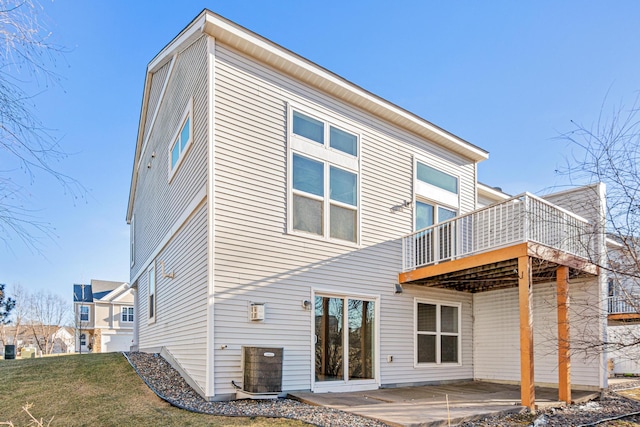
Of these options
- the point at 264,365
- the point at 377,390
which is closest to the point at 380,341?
the point at 377,390

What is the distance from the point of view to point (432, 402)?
267 inches

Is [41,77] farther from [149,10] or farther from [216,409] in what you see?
[216,409]

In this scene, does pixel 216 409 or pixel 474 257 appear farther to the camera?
pixel 474 257

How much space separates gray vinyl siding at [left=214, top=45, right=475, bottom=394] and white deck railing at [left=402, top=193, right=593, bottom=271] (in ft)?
1.65

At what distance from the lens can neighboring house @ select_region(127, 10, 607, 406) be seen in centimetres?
694

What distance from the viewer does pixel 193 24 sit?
7.36 metres

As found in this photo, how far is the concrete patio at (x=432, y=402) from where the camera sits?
5516mm

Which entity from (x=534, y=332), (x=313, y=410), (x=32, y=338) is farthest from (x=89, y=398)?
Answer: (x=32, y=338)

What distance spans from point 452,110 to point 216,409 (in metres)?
9.00

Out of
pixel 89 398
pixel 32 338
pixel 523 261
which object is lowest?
pixel 32 338

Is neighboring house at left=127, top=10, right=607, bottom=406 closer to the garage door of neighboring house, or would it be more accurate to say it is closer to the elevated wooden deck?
the elevated wooden deck

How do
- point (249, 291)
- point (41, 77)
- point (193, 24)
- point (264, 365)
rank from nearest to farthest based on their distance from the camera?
point (41, 77) → point (264, 365) → point (249, 291) → point (193, 24)

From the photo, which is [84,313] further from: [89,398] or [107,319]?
[89,398]

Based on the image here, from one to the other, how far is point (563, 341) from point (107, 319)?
3135 cm
